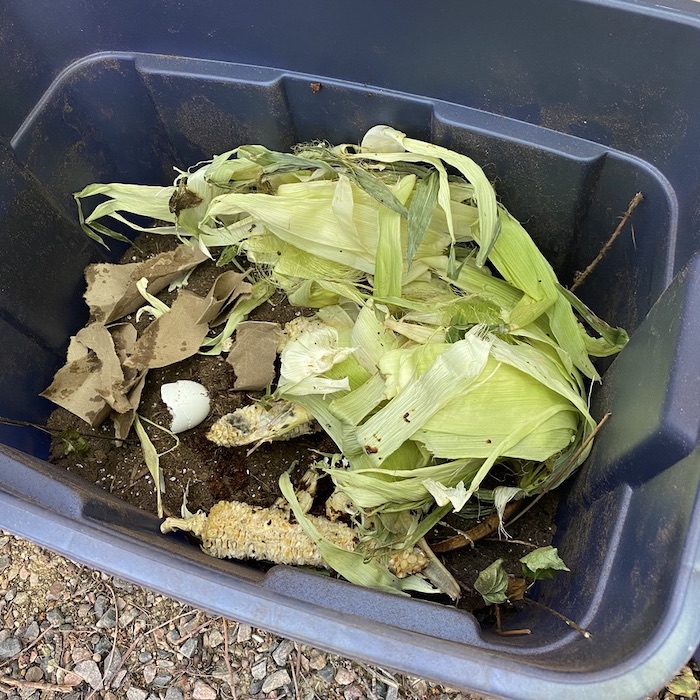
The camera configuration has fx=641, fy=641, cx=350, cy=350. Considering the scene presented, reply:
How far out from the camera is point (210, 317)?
996 millimetres

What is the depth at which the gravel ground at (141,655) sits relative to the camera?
2.94 feet

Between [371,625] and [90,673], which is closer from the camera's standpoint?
[371,625]

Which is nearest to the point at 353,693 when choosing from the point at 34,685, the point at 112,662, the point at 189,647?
the point at 189,647

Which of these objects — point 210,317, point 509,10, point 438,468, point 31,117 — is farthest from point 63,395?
point 509,10

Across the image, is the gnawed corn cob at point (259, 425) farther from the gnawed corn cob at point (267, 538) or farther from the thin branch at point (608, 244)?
the thin branch at point (608, 244)

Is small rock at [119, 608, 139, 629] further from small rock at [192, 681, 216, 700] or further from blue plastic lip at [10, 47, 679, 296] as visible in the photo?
blue plastic lip at [10, 47, 679, 296]

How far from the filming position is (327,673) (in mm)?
898

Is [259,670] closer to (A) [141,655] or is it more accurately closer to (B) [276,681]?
(B) [276,681]

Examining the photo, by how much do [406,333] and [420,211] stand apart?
153 millimetres

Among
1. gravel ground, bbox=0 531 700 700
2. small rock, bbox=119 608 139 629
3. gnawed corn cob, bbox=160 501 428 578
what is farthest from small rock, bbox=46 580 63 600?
gnawed corn cob, bbox=160 501 428 578

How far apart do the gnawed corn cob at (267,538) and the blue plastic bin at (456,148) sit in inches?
1.3

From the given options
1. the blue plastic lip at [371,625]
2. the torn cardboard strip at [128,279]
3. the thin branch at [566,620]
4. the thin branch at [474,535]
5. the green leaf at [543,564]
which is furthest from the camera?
the torn cardboard strip at [128,279]

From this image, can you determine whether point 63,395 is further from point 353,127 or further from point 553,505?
point 553,505

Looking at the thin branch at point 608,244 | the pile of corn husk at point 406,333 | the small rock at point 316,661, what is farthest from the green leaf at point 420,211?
the small rock at point 316,661
